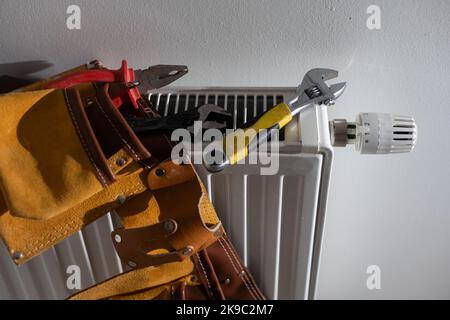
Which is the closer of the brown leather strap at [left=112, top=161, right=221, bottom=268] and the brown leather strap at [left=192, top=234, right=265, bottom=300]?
the brown leather strap at [left=112, top=161, right=221, bottom=268]

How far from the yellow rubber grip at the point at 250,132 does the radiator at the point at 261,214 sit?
0.02 meters

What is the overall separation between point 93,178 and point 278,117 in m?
0.19

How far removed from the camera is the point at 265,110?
0.58m

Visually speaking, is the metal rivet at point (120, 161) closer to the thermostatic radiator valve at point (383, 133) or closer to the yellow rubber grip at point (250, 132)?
the yellow rubber grip at point (250, 132)

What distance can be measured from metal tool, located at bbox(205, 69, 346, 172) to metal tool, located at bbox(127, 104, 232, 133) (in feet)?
0.12

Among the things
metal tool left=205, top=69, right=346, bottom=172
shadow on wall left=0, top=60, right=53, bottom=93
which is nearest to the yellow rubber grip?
metal tool left=205, top=69, right=346, bottom=172

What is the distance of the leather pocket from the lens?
20.4 inches

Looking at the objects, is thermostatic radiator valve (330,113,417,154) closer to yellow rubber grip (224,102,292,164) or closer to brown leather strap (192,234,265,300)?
yellow rubber grip (224,102,292,164)

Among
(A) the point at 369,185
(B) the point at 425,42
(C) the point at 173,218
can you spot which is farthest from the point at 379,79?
(C) the point at 173,218

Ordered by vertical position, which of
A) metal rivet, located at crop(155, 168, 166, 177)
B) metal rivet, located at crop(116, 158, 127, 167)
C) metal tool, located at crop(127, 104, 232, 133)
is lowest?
metal rivet, located at crop(155, 168, 166, 177)

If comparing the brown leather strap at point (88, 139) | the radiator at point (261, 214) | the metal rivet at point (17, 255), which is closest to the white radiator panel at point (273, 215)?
the radiator at point (261, 214)

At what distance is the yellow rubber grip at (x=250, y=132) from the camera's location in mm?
520

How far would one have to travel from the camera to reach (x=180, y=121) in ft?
1.77
